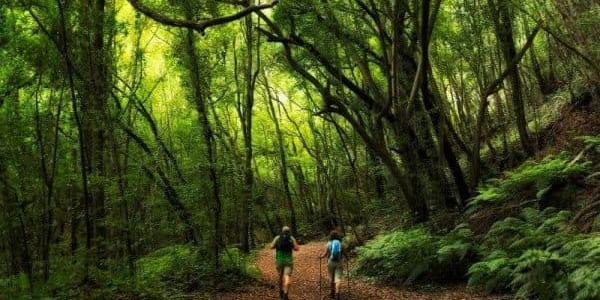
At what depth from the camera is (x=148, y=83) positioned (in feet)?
67.9

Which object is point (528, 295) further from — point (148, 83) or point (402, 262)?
point (148, 83)

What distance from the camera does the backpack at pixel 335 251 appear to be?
982 cm

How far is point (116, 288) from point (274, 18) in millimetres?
8474

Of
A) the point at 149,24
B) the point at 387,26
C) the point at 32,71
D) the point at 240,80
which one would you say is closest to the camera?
the point at 32,71

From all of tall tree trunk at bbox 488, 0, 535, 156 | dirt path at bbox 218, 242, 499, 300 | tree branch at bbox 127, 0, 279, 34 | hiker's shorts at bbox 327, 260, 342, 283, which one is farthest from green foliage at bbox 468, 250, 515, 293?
tree branch at bbox 127, 0, 279, 34

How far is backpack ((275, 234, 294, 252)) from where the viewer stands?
31.3 feet

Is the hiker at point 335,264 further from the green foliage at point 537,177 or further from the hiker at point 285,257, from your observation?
the green foliage at point 537,177

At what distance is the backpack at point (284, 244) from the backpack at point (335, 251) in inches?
37.4

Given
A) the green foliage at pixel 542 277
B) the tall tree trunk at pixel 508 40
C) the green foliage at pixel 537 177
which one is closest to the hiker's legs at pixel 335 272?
the green foliage at pixel 542 277

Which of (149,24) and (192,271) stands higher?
(149,24)

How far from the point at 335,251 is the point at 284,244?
1.19m

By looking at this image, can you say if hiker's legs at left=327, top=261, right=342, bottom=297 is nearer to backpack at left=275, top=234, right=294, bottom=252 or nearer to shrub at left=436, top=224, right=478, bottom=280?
backpack at left=275, top=234, right=294, bottom=252

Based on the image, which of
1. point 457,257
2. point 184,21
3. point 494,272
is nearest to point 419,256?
point 457,257

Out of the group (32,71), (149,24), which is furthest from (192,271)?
(149,24)
